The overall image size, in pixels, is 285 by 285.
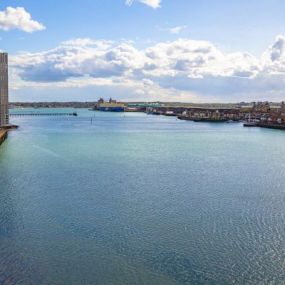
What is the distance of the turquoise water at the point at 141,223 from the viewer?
628 cm

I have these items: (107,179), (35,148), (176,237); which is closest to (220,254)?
(176,237)

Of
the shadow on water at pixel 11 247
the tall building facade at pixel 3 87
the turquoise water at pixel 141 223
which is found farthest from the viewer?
the tall building facade at pixel 3 87

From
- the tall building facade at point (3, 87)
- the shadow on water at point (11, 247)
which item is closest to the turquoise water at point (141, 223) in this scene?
the shadow on water at point (11, 247)

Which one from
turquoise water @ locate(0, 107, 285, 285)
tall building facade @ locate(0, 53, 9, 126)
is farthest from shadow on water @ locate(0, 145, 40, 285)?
tall building facade @ locate(0, 53, 9, 126)

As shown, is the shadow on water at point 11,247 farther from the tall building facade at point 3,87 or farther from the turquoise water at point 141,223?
the tall building facade at point 3,87

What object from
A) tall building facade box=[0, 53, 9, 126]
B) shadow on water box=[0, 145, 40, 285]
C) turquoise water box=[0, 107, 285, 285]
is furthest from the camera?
tall building facade box=[0, 53, 9, 126]

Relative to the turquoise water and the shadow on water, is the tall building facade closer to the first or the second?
the turquoise water

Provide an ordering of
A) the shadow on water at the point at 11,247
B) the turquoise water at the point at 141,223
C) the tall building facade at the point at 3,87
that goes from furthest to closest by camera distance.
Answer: the tall building facade at the point at 3,87 → the turquoise water at the point at 141,223 → the shadow on water at the point at 11,247

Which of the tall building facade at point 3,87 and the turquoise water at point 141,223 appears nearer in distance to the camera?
the turquoise water at point 141,223

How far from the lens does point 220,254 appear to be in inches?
274

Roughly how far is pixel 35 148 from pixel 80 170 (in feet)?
27.6

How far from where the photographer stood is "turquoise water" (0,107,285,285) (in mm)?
6281

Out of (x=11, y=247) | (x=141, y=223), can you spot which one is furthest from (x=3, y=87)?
(x=11, y=247)

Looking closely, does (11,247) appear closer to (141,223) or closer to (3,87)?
(141,223)
